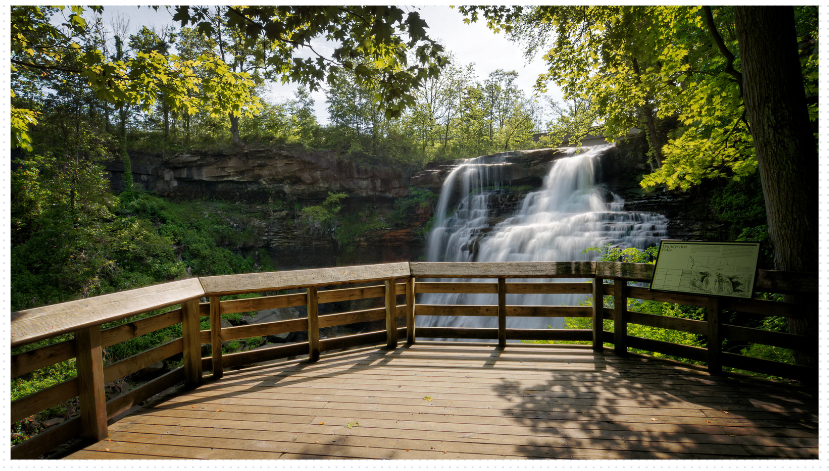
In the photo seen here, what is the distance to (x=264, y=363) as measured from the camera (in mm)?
4168

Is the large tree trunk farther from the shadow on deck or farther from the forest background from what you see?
the shadow on deck

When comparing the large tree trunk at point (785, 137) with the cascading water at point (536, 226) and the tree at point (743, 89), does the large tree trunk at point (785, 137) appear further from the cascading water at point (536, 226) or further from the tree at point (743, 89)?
the cascading water at point (536, 226)

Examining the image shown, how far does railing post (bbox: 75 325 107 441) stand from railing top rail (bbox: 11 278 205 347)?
0.12 meters

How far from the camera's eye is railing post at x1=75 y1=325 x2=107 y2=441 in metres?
2.35

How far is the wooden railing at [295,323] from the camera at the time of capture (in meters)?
2.22

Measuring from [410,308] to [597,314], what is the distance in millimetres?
2095

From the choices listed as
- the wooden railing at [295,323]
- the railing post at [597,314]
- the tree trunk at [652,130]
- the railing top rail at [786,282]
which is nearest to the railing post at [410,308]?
the wooden railing at [295,323]

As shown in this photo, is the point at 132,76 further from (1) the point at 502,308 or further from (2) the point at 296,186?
(2) the point at 296,186

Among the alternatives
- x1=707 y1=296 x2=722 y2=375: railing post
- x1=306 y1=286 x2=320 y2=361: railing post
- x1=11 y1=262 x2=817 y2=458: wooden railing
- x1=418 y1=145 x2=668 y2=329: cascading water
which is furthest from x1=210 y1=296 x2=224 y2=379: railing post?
x1=418 y1=145 x2=668 y2=329: cascading water

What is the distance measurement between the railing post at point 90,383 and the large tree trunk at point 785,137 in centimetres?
527

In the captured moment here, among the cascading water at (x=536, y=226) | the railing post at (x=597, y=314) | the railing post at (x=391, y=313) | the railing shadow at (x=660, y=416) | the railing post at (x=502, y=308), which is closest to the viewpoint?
the railing shadow at (x=660, y=416)

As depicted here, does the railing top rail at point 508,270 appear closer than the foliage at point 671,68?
Yes

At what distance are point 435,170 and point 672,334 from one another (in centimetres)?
1652

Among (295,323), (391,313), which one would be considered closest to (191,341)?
(295,323)
